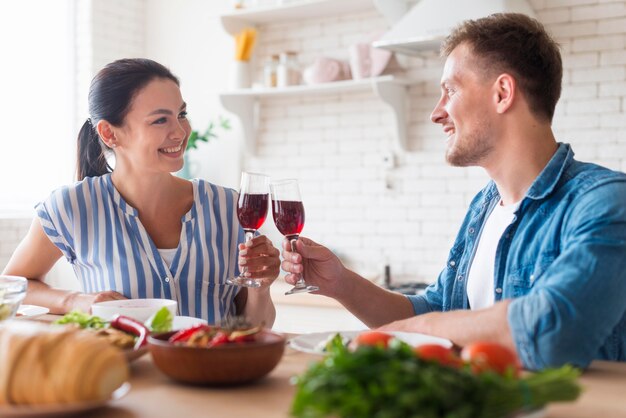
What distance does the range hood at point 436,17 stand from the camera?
12.2ft

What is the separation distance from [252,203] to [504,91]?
0.76 m

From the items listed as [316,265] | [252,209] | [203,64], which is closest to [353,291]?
[316,265]

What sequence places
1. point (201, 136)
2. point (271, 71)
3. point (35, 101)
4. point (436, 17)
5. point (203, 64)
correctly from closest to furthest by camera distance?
point (436, 17), point (271, 71), point (201, 136), point (35, 101), point (203, 64)

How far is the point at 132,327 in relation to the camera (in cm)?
158

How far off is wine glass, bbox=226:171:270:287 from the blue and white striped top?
0.42 m

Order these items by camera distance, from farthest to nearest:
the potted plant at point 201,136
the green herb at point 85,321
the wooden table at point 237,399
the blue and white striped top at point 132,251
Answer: the potted plant at point 201,136 < the blue and white striped top at point 132,251 < the green herb at point 85,321 < the wooden table at point 237,399

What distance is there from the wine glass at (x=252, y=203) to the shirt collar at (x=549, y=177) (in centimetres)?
71

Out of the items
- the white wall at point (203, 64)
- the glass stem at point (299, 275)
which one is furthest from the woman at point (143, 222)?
the white wall at point (203, 64)

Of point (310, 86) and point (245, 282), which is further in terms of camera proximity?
point (310, 86)

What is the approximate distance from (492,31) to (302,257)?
830mm

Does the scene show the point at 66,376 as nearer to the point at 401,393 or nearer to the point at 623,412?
the point at 401,393

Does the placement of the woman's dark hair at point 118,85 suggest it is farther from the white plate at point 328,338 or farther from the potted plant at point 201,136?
the potted plant at point 201,136

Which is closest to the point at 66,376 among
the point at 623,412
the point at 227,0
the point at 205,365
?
the point at 205,365

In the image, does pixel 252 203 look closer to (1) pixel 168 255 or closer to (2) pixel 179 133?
(1) pixel 168 255
